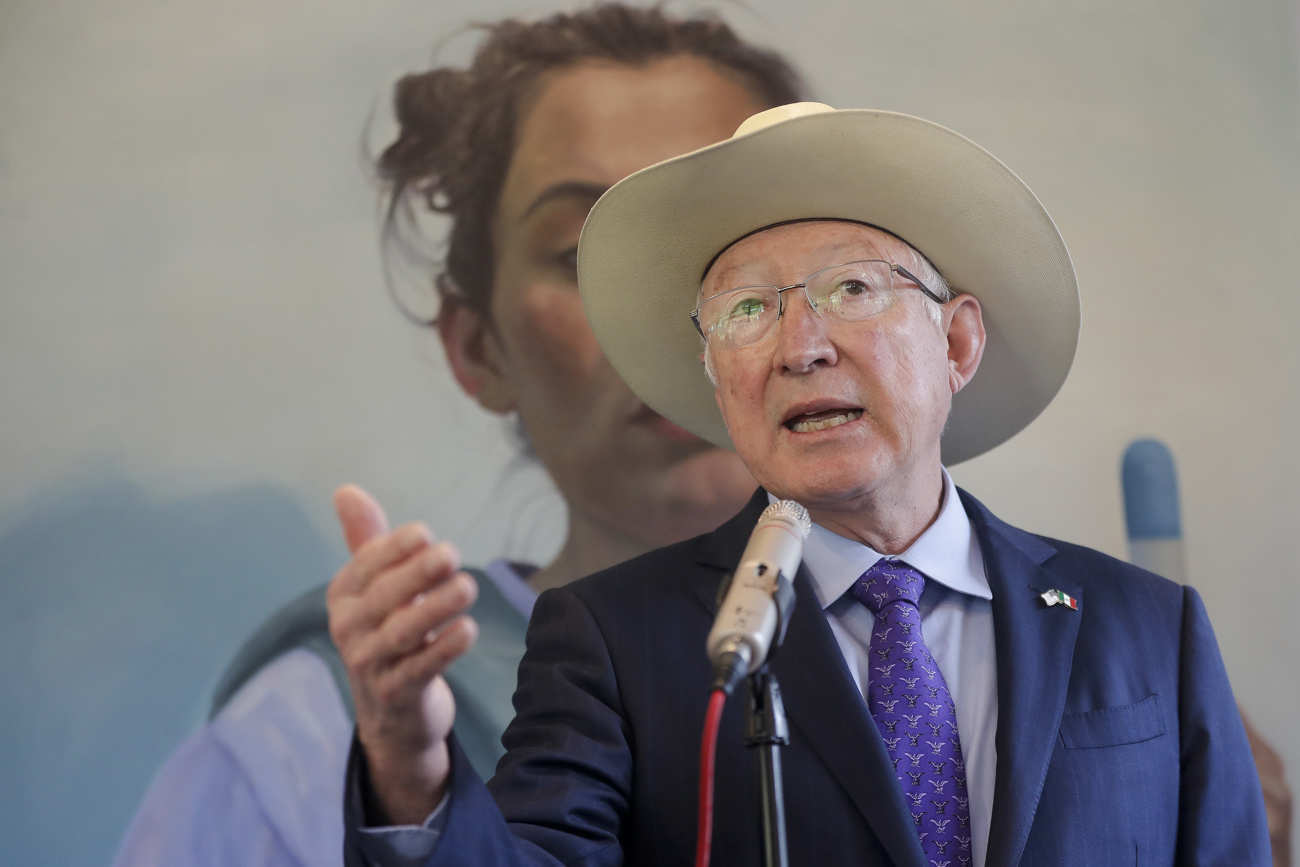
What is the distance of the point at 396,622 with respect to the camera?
2.74 ft

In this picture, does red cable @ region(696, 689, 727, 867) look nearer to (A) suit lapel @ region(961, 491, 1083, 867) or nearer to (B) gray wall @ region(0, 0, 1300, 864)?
(A) suit lapel @ region(961, 491, 1083, 867)

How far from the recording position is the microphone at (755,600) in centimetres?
87

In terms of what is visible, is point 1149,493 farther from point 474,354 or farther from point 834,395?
point 474,354

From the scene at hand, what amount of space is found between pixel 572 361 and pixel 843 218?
0.99 meters

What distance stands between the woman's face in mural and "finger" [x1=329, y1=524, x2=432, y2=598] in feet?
5.46

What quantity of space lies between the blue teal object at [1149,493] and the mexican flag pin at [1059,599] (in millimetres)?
1330

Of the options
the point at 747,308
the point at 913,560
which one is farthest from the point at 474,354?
the point at 913,560

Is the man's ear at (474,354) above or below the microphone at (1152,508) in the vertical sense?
above

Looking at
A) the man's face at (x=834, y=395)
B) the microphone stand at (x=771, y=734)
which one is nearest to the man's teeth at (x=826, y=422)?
the man's face at (x=834, y=395)

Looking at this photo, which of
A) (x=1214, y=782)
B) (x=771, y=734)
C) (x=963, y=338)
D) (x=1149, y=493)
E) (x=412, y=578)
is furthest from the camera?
(x=1149, y=493)

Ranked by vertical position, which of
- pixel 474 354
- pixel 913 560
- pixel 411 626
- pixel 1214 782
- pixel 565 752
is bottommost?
pixel 1214 782

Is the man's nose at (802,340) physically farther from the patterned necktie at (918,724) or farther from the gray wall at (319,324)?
the gray wall at (319,324)

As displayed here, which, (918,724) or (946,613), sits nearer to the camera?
(918,724)

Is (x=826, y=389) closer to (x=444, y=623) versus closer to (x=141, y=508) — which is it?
(x=444, y=623)
